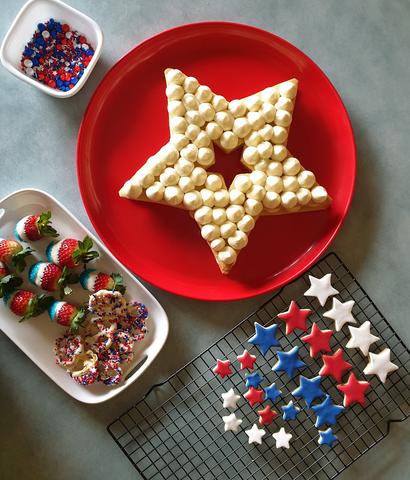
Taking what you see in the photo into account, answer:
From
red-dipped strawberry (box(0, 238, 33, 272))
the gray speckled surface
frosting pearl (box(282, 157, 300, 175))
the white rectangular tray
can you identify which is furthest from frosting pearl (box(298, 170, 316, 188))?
red-dipped strawberry (box(0, 238, 33, 272))

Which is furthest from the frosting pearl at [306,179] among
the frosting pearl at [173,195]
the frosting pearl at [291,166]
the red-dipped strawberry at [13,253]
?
the red-dipped strawberry at [13,253]

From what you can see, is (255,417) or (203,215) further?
(255,417)

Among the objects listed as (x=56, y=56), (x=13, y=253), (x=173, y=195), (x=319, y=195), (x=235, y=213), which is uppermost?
(x=56, y=56)

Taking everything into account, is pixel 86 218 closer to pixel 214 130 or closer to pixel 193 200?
pixel 193 200

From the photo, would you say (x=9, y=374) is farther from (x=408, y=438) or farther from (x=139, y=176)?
(x=408, y=438)

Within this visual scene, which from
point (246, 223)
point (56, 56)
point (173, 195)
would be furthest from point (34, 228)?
point (246, 223)

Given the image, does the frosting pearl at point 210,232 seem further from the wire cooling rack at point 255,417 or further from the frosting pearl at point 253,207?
the wire cooling rack at point 255,417

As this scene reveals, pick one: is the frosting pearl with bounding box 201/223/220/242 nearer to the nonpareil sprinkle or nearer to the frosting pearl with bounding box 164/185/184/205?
the frosting pearl with bounding box 164/185/184/205
